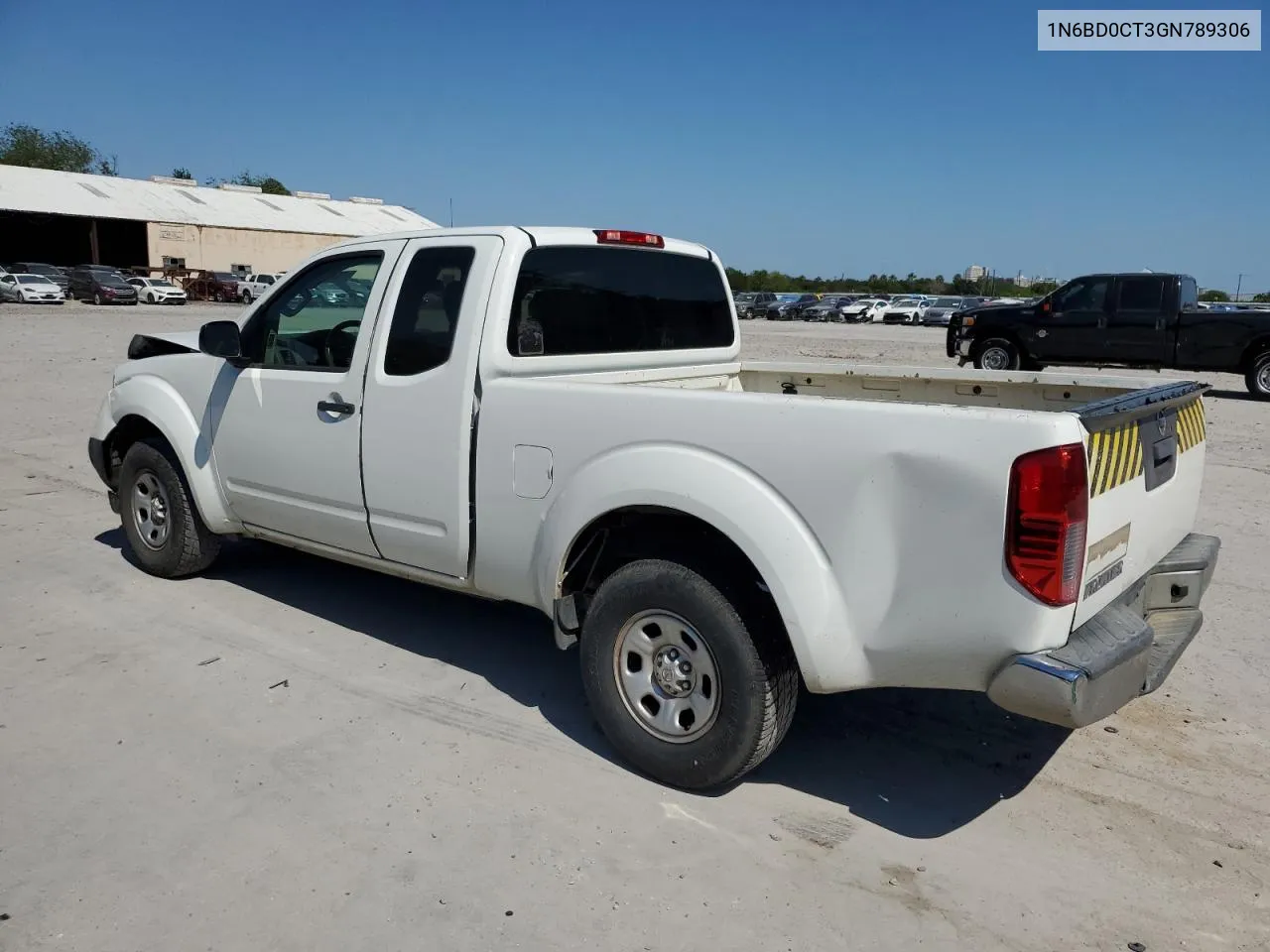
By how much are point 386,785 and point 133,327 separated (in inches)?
1001

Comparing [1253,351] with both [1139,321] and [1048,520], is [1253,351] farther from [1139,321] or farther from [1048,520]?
[1048,520]

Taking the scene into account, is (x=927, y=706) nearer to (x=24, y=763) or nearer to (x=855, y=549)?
(x=855, y=549)

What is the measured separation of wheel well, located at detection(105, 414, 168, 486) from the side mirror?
3.32 ft

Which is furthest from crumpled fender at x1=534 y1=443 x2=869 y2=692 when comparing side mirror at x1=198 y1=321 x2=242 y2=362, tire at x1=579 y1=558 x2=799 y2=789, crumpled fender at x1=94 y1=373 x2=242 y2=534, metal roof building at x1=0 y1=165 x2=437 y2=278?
metal roof building at x1=0 y1=165 x2=437 y2=278

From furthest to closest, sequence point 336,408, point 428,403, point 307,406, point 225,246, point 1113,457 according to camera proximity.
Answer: point 225,246
point 307,406
point 336,408
point 428,403
point 1113,457

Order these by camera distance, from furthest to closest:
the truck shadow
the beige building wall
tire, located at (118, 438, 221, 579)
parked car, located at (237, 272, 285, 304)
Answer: the beige building wall
parked car, located at (237, 272, 285, 304)
tire, located at (118, 438, 221, 579)
the truck shadow

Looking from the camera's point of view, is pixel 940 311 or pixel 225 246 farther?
pixel 225 246

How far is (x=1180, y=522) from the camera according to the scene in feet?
12.9

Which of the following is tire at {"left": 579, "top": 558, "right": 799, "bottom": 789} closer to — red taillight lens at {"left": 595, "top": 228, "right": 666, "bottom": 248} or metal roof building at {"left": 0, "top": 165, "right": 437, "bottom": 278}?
red taillight lens at {"left": 595, "top": 228, "right": 666, "bottom": 248}

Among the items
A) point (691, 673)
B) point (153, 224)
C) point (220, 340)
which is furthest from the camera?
point (153, 224)

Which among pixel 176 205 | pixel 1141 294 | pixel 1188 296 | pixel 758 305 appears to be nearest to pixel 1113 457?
pixel 1141 294

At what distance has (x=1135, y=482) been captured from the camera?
3.31 m

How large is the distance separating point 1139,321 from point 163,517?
15170mm

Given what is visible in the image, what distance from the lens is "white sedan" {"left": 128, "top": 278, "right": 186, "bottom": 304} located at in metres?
43.0
